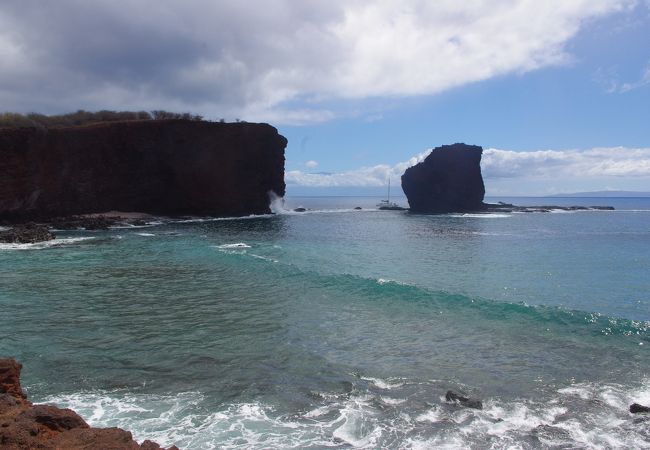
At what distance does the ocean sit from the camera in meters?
8.44

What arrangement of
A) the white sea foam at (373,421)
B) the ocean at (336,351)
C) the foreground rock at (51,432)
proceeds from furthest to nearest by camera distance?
1. the ocean at (336,351)
2. the white sea foam at (373,421)
3. the foreground rock at (51,432)

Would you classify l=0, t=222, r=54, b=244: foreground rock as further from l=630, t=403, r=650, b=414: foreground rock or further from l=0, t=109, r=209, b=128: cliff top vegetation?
l=630, t=403, r=650, b=414: foreground rock

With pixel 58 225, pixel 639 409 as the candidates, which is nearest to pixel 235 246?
pixel 58 225

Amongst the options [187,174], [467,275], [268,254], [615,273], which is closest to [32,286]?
[268,254]

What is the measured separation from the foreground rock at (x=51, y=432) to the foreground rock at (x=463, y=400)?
5.92 metres

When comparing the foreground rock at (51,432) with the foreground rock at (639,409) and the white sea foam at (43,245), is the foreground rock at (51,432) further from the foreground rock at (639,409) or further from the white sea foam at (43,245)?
the white sea foam at (43,245)

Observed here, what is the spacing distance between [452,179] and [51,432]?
10927 centimetres

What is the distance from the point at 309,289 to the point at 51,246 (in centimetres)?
2532

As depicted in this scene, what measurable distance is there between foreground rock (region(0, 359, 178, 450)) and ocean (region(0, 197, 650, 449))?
2.35 metres

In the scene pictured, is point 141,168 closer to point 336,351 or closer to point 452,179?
point 336,351

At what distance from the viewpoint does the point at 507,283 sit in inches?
891

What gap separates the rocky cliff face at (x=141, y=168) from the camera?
5772 centimetres

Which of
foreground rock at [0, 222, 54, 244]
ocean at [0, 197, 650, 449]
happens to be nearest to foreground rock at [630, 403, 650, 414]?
ocean at [0, 197, 650, 449]

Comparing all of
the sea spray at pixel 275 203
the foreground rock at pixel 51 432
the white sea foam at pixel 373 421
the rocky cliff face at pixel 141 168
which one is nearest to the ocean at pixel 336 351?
the white sea foam at pixel 373 421
